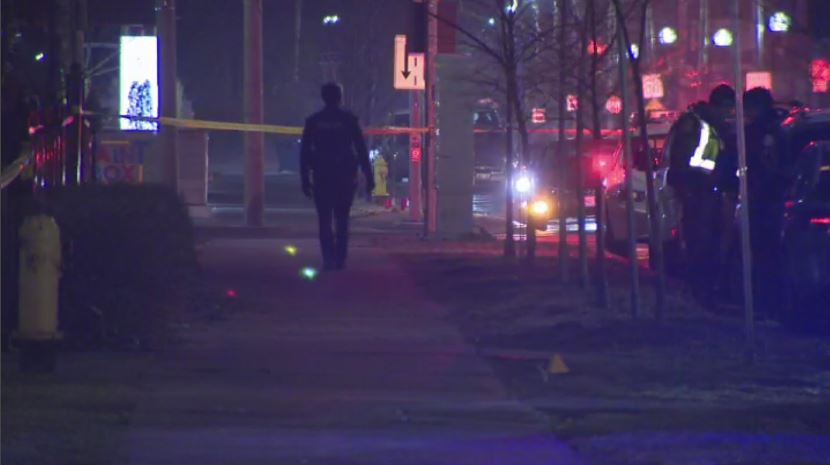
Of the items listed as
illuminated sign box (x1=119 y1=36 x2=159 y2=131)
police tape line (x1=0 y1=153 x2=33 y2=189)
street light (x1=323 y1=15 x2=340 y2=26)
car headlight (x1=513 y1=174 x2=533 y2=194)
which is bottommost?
police tape line (x1=0 y1=153 x2=33 y2=189)

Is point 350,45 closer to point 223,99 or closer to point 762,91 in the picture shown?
point 223,99

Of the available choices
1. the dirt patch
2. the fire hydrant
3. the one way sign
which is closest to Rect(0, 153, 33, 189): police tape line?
the dirt patch

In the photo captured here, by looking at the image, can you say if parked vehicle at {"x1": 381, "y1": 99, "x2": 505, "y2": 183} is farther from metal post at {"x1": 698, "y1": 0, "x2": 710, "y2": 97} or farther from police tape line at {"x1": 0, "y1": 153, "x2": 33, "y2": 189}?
police tape line at {"x1": 0, "y1": 153, "x2": 33, "y2": 189}

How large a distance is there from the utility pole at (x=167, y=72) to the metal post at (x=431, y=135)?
4237 mm

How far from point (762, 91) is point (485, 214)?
18.4m

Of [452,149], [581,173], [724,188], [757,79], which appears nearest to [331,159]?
[581,173]

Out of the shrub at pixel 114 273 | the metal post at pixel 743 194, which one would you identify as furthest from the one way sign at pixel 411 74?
the metal post at pixel 743 194

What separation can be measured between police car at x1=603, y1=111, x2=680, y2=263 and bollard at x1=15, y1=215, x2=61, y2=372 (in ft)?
23.2

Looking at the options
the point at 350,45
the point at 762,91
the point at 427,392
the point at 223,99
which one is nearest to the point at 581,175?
the point at 762,91

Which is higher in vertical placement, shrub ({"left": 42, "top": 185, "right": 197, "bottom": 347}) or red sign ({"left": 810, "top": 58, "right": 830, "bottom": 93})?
red sign ({"left": 810, "top": 58, "right": 830, "bottom": 93})

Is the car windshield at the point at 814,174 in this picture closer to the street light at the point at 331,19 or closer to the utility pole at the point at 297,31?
the street light at the point at 331,19

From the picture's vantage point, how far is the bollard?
8.34 m

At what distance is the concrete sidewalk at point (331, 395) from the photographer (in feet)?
22.9

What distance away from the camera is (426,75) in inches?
850
